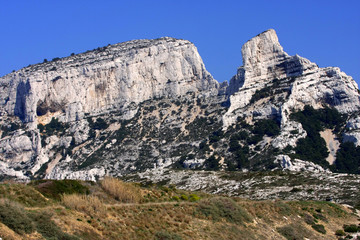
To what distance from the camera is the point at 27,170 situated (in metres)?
130

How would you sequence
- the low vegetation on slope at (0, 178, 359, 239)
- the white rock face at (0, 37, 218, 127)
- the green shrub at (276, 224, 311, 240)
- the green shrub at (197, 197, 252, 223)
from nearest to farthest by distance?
the low vegetation on slope at (0, 178, 359, 239), the green shrub at (197, 197, 252, 223), the green shrub at (276, 224, 311, 240), the white rock face at (0, 37, 218, 127)

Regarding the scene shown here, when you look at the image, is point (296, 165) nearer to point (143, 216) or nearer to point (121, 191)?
point (121, 191)

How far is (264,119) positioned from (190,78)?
→ 145 feet

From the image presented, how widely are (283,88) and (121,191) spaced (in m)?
87.7

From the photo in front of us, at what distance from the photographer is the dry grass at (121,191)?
39.8m

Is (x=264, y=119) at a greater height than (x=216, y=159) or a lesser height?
greater

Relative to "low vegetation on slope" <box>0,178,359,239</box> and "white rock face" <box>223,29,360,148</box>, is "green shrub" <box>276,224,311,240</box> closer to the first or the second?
"low vegetation on slope" <box>0,178,359,239</box>

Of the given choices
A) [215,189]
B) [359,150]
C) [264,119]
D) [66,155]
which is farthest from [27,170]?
[359,150]

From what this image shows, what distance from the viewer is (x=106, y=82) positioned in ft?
502

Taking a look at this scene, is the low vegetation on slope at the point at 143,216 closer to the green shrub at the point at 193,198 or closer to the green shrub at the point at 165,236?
the green shrub at the point at 165,236

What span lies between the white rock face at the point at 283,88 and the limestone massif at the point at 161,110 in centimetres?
26

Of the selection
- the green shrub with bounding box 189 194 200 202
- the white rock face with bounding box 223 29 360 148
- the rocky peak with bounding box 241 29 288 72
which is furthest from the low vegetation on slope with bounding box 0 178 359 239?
the rocky peak with bounding box 241 29 288 72

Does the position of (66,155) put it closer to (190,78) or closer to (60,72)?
(60,72)

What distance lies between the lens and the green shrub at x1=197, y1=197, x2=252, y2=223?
3812 cm
